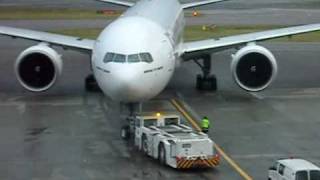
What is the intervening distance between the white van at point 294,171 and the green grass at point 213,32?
34.0 metres

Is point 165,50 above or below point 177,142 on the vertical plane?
above

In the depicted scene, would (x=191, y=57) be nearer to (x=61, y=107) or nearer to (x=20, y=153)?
(x=61, y=107)

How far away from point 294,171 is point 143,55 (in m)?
8.96

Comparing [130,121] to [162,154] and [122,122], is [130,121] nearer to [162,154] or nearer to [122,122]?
[122,122]

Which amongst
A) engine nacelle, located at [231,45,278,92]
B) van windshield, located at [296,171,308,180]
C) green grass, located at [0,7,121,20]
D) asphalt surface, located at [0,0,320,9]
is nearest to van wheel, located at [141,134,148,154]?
van windshield, located at [296,171,308,180]

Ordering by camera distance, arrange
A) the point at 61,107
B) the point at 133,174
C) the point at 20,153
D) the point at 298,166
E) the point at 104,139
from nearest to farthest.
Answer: the point at 298,166
the point at 133,174
the point at 20,153
the point at 104,139
the point at 61,107

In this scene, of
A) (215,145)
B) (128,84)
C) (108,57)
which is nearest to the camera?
(128,84)

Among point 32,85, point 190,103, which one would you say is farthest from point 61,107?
point 190,103

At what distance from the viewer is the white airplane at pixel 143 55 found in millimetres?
28516

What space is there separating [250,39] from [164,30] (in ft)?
18.2

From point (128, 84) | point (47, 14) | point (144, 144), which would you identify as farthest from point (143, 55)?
point (47, 14)

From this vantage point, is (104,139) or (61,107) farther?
(61,107)

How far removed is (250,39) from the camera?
36.7 meters

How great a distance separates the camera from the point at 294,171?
21.7 meters
